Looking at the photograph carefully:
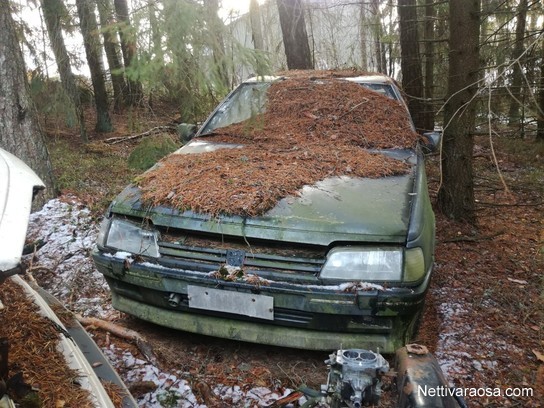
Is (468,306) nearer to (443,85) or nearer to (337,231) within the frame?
(337,231)

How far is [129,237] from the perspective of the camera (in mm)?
2701

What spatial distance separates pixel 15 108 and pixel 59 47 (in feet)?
12.5

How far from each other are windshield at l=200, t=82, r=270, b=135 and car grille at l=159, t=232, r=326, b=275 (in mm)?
1791

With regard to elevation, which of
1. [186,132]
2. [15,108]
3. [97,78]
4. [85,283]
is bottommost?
[85,283]

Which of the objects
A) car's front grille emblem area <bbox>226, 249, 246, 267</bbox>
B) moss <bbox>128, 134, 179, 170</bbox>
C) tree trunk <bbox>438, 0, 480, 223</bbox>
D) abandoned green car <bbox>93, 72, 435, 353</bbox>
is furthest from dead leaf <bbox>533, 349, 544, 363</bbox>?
moss <bbox>128, 134, 179, 170</bbox>

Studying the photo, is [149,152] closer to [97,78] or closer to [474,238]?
[97,78]

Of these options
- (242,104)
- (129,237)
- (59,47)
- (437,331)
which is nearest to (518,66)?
(437,331)

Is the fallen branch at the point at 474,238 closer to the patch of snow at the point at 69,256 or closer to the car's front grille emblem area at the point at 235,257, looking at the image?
the car's front grille emblem area at the point at 235,257

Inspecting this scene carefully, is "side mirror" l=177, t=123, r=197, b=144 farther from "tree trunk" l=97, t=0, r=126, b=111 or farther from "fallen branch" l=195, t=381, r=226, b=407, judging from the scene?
"fallen branch" l=195, t=381, r=226, b=407

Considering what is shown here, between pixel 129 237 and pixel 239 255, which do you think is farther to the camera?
pixel 129 237

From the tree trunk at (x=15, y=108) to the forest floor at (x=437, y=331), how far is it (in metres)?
0.68

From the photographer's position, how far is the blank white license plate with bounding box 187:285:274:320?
241 centimetres

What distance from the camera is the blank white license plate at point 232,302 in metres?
2.41

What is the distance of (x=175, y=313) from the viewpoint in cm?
266
